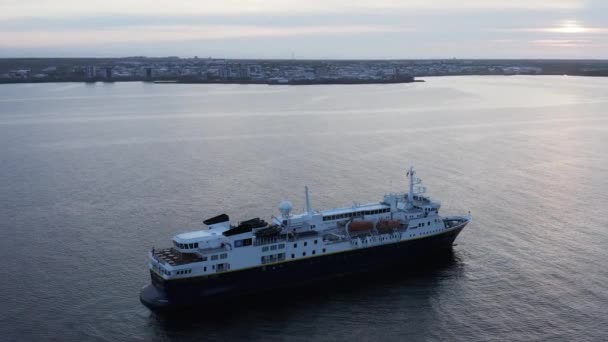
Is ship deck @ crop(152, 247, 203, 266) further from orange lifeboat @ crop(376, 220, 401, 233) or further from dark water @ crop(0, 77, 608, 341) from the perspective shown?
orange lifeboat @ crop(376, 220, 401, 233)

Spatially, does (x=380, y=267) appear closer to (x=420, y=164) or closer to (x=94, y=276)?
(x=94, y=276)

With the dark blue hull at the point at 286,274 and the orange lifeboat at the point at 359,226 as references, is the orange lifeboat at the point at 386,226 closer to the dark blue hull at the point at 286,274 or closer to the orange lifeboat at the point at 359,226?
the orange lifeboat at the point at 359,226

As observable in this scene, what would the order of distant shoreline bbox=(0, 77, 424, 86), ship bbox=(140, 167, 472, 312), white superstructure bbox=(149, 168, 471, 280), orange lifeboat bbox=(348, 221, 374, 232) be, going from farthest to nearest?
distant shoreline bbox=(0, 77, 424, 86) → orange lifeboat bbox=(348, 221, 374, 232) → white superstructure bbox=(149, 168, 471, 280) → ship bbox=(140, 167, 472, 312)

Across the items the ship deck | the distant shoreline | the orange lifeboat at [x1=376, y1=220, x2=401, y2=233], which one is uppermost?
the distant shoreline

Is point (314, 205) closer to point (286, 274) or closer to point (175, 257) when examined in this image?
point (286, 274)

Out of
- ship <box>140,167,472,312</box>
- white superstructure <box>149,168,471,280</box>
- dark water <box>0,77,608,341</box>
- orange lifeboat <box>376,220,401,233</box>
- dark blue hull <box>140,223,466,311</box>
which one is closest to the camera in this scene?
dark water <box>0,77,608,341</box>

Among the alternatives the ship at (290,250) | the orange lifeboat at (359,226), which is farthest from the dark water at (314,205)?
the orange lifeboat at (359,226)

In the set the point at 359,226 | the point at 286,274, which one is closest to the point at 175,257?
the point at 286,274

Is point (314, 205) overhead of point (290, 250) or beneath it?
beneath

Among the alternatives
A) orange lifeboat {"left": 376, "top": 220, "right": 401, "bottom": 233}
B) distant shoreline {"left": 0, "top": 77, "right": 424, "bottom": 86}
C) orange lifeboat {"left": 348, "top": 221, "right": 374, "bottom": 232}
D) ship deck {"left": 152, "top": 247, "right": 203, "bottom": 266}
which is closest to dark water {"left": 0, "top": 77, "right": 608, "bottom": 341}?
ship deck {"left": 152, "top": 247, "right": 203, "bottom": 266}
